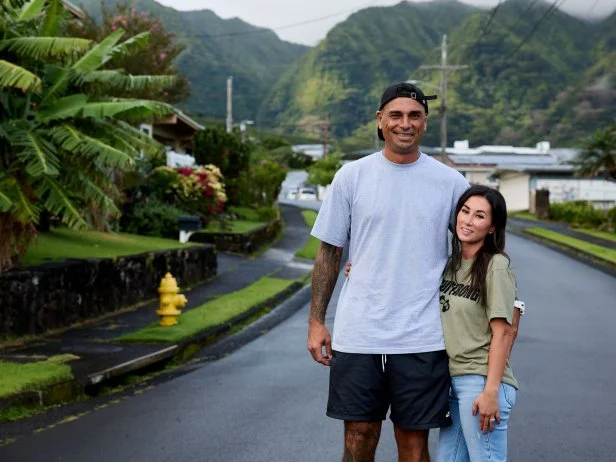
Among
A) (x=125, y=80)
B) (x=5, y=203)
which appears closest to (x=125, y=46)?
(x=125, y=80)

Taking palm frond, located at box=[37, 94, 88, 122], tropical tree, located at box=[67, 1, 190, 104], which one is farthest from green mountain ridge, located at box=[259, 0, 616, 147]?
palm frond, located at box=[37, 94, 88, 122]

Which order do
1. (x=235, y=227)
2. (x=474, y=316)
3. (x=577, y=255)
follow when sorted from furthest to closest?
1. (x=577, y=255)
2. (x=235, y=227)
3. (x=474, y=316)

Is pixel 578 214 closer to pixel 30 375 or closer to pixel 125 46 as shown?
pixel 125 46

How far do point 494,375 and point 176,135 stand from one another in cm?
3714

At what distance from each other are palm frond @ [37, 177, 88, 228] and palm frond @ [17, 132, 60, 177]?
0.26 meters

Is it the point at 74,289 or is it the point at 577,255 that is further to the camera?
the point at 577,255

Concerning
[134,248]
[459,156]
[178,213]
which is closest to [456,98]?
[459,156]

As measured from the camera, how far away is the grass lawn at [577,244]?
30127mm

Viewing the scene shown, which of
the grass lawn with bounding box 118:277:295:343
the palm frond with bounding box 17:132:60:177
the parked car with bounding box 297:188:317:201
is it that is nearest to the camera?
the grass lawn with bounding box 118:277:295:343

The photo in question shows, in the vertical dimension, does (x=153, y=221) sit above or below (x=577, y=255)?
above

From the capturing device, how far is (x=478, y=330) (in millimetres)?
4684

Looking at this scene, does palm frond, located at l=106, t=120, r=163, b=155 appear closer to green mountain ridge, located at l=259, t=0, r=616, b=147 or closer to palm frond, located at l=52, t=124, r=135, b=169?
palm frond, located at l=52, t=124, r=135, b=169

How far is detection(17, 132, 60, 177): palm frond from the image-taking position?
13.4 m

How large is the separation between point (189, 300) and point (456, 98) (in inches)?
3901
